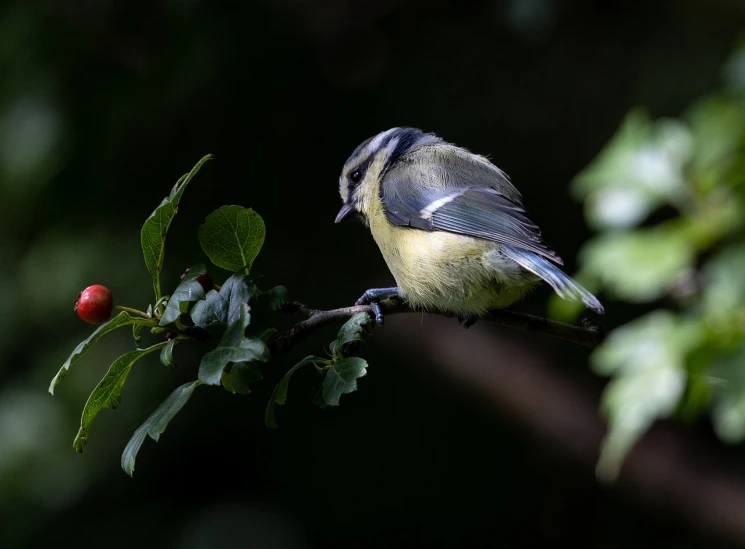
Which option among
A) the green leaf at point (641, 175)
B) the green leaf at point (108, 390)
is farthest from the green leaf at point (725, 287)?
the green leaf at point (108, 390)

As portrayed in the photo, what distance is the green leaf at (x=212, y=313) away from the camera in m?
1.35

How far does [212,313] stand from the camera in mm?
1360

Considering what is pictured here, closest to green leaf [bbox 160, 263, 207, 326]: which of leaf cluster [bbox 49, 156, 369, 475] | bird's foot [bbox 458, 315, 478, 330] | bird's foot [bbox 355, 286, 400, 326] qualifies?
leaf cluster [bbox 49, 156, 369, 475]

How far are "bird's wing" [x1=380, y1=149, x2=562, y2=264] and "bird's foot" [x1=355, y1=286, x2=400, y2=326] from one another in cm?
18

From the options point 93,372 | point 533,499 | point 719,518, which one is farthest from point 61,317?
point 719,518

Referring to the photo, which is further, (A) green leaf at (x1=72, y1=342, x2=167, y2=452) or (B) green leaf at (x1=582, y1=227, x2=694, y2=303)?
(A) green leaf at (x1=72, y1=342, x2=167, y2=452)

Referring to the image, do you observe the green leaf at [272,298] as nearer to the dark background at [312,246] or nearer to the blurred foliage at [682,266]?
the blurred foliage at [682,266]

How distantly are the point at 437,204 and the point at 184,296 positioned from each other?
3.45ft

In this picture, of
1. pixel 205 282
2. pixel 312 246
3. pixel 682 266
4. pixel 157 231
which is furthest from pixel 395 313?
pixel 312 246

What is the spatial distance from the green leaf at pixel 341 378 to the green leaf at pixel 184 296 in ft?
0.78

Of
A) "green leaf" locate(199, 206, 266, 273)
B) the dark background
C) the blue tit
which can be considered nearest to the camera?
"green leaf" locate(199, 206, 266, 273)

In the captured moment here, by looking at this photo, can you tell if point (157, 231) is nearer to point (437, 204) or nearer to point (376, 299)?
point (376, 299)

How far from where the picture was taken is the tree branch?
4.63 feet

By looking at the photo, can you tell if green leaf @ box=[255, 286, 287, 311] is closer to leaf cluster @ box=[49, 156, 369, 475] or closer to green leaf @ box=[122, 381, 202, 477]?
leaf cluster @ box=[49, 156, 369, 475]
